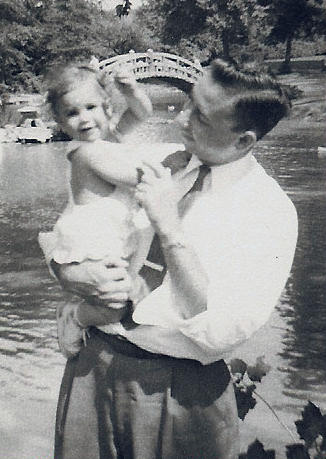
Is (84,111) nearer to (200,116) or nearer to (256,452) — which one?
(200,116)

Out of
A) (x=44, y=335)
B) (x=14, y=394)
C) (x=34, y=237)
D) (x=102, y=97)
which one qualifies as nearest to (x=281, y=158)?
(x=34, y=237)

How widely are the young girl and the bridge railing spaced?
0.45 m

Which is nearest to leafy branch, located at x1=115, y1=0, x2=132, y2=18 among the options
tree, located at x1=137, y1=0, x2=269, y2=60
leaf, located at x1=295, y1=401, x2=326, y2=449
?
tree, located at x1=137, y1=0, x2=269, y2=60

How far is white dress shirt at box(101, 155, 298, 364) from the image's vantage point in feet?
2.19

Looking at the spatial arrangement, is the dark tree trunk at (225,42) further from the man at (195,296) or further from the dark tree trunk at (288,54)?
the man at (195,296)

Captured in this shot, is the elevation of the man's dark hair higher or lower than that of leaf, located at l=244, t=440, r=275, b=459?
higher

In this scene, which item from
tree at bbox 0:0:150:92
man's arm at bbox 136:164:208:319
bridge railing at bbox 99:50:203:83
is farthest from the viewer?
tree at bbox 0:0:150:92

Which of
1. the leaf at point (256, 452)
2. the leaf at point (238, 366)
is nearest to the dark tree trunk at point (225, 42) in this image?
the leaf at point (238, 366)

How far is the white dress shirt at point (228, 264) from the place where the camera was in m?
0.67

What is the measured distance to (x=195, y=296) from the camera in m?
0.68

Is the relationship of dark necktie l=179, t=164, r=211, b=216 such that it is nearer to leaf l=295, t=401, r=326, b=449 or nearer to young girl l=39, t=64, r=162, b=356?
young girl l=39, t=64, r=162, b=356

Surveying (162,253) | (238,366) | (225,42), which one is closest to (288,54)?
(225,42)

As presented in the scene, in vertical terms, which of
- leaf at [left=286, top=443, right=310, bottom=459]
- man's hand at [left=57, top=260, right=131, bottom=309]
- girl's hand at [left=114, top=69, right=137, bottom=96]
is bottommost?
leaf at [left=286, top=443, right=310, bottom=459]

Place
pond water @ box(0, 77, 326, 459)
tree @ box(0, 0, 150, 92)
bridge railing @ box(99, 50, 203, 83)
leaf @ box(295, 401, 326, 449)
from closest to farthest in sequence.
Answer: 1. leaf @ box(295, 401, 326, 449)
2. bridge railing @ box(99, 50, 203, 83)
3. tree @ box(0, 0, 150, 92)
4. pond water @ box(0, 77, 326, 459)
